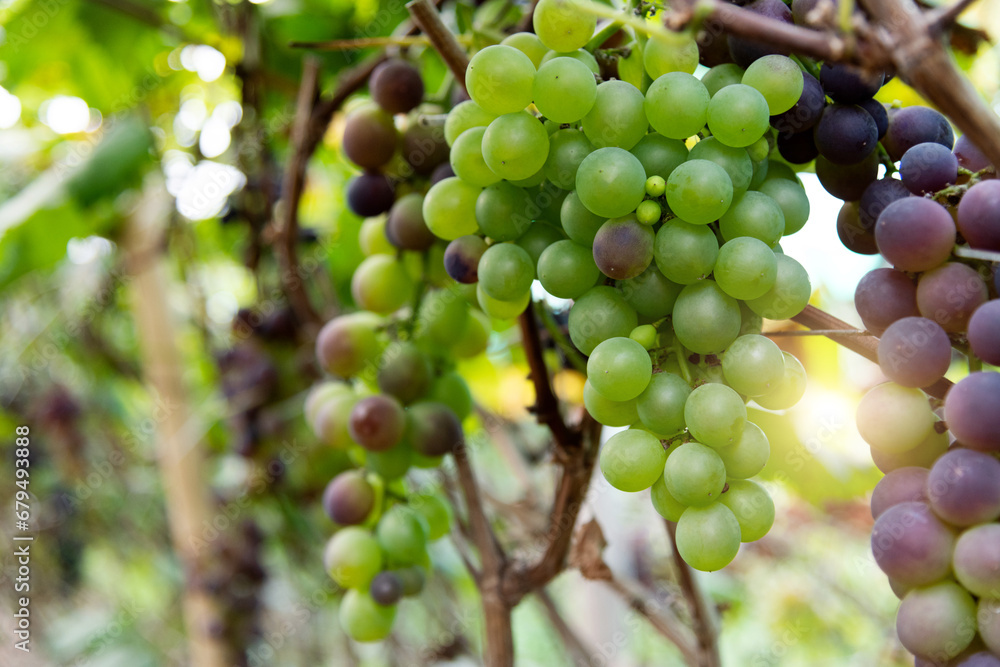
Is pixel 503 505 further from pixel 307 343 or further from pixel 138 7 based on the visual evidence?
pixel 138 7

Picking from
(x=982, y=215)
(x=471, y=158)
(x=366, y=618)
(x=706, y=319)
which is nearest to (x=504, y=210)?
(x=471, y=158)

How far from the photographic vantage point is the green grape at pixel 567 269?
0.39 m

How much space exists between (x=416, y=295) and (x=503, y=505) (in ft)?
1.81

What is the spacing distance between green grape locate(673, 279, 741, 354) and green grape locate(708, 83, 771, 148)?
3.0 inches

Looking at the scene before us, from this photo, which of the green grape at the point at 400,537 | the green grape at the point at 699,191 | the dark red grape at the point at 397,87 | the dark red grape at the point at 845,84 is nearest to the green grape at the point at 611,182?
the green grape at the point at 699,191

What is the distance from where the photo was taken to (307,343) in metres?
1.01

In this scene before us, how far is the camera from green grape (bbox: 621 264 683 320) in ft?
1.26

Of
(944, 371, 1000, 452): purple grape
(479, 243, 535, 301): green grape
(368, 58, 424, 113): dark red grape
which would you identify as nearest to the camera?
(944, 371, 1000, 452): purple grape

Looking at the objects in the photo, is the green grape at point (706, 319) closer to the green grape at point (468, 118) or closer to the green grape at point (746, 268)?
the green grape at point (746, 268)

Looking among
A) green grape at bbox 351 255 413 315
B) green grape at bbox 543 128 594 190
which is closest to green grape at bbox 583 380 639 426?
green grape at bbox 543 128 594 190

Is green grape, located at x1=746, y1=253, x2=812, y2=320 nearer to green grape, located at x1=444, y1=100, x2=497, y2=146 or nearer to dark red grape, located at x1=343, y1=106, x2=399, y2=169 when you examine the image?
green grape, located at x1=444, y1=100, x2=497, y2=146

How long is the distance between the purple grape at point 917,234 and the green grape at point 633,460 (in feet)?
0.50

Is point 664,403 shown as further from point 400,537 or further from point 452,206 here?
point 400,537

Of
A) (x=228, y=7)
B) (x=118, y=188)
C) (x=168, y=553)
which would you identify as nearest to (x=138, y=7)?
(x=228, y=7)
